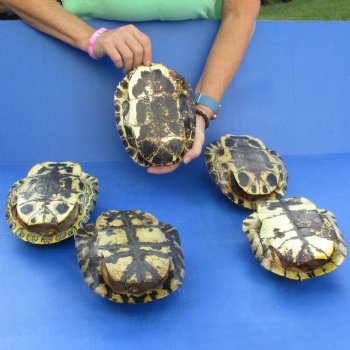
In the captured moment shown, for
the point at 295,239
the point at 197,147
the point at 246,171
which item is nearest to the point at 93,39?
the point at 197,147

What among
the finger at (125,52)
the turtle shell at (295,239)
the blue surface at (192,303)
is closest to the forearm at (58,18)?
the finger at (125,52)

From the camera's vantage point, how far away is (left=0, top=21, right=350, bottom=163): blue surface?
144 cm


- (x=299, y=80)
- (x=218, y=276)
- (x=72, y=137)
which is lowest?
(x=72, y=137)

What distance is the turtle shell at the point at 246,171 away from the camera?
4.23ft

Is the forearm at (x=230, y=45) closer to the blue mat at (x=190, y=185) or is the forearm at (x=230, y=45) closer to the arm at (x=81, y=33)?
the blue mat at (x=190, y=185)

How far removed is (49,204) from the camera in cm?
115

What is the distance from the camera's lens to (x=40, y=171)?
1267 millimetres

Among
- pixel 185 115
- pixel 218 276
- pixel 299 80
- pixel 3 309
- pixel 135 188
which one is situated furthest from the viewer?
pixel 299 80


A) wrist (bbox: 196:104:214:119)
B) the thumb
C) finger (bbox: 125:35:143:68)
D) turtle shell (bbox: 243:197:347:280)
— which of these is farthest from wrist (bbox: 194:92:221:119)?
turtle shell (bbox: 243:197:347:280)

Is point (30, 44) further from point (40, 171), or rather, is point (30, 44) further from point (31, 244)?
point (31, 244)

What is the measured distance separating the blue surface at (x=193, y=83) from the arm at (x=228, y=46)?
6cm

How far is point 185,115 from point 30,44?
51cm

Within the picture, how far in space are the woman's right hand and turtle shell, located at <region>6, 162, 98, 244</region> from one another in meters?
0.31

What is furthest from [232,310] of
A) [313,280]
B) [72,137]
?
[72,137]
